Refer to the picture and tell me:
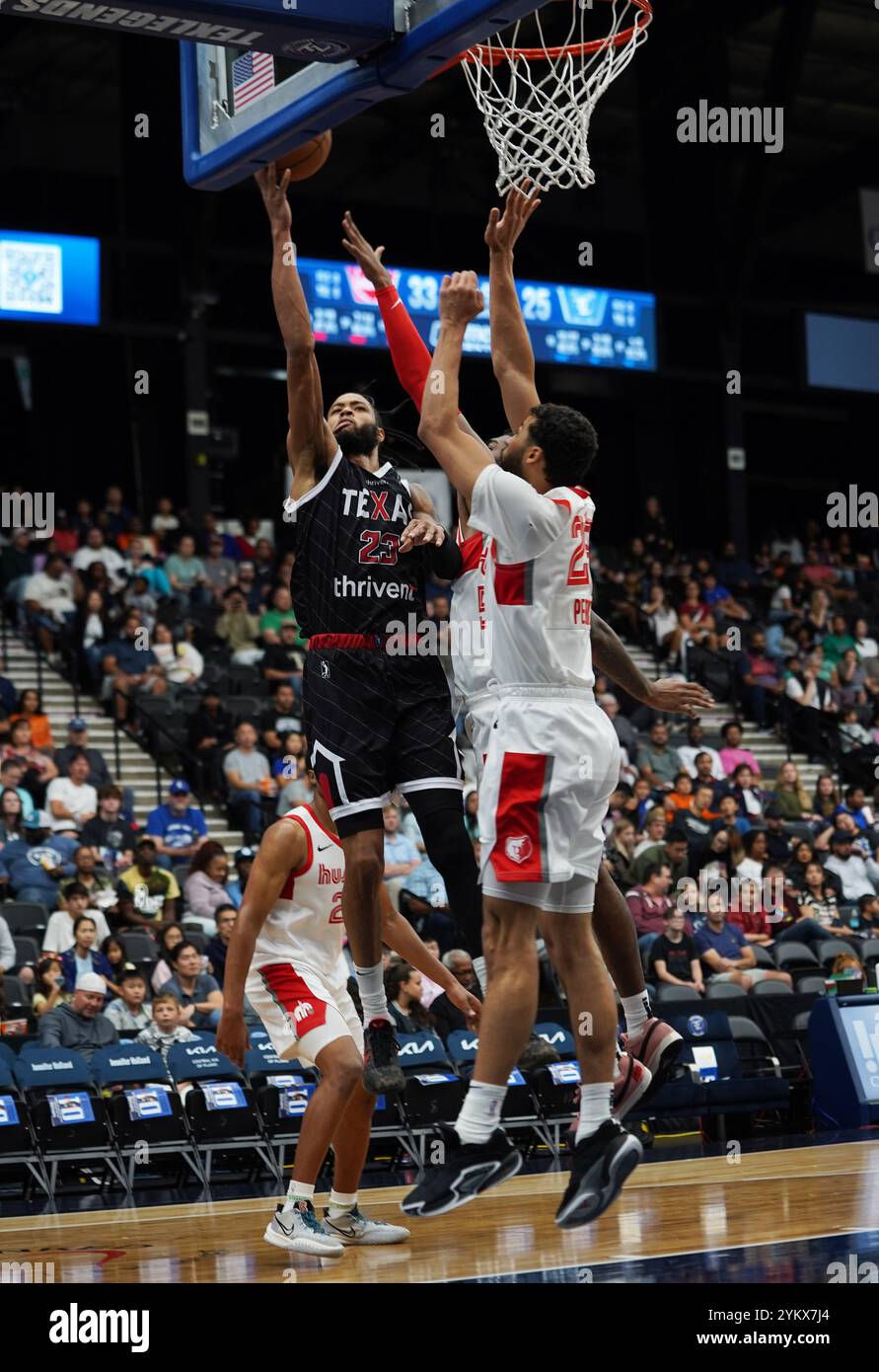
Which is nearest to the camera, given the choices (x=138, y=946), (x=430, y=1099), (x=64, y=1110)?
(x=64, y=1110)

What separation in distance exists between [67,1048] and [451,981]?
4.63 metres

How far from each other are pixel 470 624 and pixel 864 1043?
6862 mm

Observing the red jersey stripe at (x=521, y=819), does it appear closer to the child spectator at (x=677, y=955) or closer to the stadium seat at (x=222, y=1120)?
the stadium seat at (x=222, y=1120)

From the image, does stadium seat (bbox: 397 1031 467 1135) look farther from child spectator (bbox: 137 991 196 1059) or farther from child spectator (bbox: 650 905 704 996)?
child spectator (bbox: 650 905 704 996)

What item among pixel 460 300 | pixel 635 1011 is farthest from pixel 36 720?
pixel 460 300

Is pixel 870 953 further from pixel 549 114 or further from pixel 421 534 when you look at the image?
pixel 421 534

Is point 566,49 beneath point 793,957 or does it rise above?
above

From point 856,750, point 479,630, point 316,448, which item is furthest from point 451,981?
point 856,750

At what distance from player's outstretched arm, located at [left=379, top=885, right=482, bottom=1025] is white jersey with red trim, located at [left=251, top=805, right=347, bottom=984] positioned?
0.90 feet

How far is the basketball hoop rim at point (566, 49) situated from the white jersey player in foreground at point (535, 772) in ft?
5.29

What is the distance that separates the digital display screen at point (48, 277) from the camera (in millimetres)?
19297

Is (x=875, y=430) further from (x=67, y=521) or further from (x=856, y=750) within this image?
(x=67, y=521)

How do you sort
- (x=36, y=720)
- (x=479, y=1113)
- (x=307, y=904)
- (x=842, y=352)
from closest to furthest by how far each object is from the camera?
(x=479, y=1113) < (x=307, y=904) < (x=36, y=720) < (x=842, y=352)

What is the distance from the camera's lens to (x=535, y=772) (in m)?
5.48
